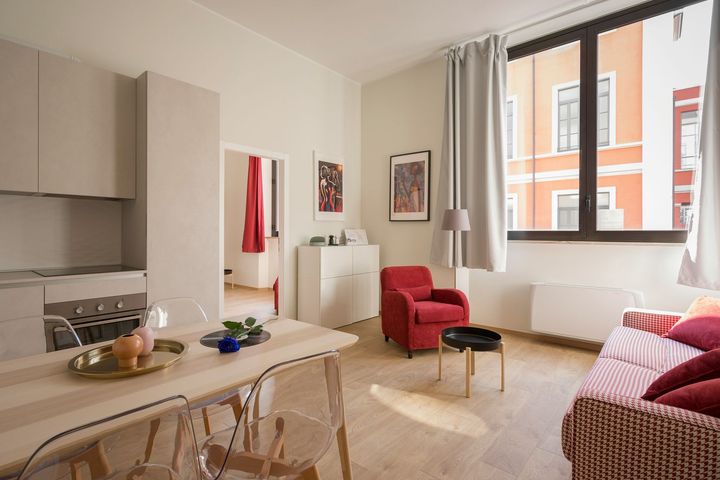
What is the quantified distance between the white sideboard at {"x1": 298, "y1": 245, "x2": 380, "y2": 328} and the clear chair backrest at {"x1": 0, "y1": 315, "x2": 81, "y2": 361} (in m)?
2.80

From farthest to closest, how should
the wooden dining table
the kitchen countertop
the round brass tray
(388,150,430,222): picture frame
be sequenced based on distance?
(388,150,430,222): picture frame, the kitchen countertop, the round brass tray, the wooden dining table

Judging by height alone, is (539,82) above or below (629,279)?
above

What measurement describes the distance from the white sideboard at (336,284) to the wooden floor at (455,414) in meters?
0.85

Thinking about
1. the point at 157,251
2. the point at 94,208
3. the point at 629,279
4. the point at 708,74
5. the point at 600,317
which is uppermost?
the point at 708,74

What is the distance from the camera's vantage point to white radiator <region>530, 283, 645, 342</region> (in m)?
3.47

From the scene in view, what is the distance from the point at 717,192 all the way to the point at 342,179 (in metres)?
3.85

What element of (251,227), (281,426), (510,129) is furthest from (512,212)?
Result: (251,227)

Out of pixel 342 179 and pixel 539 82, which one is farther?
pixel 342 179

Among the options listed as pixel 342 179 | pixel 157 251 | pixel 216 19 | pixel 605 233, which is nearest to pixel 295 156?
pixel 342 179

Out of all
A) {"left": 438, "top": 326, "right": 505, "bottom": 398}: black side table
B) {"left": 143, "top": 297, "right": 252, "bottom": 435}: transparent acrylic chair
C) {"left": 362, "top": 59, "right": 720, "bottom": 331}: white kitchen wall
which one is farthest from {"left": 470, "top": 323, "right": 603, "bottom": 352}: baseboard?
{"left": 143, "top": 297, "right": 252, "bottom": 435}: transparent acrylic chair

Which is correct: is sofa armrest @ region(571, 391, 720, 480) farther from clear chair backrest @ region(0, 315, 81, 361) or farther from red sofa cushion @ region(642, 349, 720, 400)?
clear chair backrest @ region(0, 315, 81, 361)

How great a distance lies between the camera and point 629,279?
11.6 feet

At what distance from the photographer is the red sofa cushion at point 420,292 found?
13.0ft

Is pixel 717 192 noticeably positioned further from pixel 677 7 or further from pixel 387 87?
pixel 387 87
